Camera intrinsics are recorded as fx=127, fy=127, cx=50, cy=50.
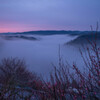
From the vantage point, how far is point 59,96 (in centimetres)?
251

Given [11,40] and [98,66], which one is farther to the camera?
[11,40]

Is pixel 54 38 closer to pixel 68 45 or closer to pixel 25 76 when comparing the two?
pixel 68 45

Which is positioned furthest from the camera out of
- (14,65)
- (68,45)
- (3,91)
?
(68,45)

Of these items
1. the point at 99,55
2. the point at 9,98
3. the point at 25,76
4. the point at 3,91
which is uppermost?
the point at 99,55

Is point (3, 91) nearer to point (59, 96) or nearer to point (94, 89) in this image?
point (59, 96)

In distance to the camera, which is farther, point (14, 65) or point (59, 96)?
point (14, 65)

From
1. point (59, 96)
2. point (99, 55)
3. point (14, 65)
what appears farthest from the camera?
point (14, 65)

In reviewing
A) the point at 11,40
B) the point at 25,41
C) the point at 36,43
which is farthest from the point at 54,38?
the point at 11,40

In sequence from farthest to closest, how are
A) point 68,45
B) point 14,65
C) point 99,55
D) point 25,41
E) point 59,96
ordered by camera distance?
point 25,41 → point 68,45 → point 14,65 → point 99,55 → point 59,96

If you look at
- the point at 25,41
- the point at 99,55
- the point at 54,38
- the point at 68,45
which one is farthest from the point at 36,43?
the point at 99,55

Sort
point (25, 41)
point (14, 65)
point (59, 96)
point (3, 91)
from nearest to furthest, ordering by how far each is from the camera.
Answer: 1. point (59, 96)
2. point (3, 91)
3. point (14, 65)
4. point (25, 41)

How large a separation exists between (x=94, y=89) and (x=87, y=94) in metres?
0.36

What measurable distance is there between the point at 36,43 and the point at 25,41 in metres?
11.7

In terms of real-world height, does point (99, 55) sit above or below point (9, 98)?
above
